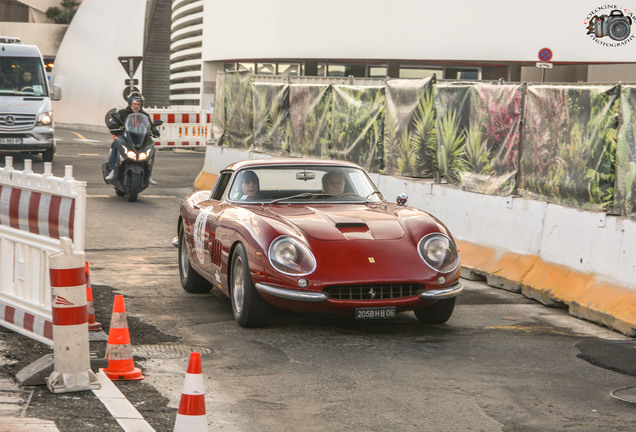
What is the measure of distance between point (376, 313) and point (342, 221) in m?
0.91

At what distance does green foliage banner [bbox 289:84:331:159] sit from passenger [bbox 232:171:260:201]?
735cm

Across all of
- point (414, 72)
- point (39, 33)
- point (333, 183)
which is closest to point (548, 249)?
point (333, 183)

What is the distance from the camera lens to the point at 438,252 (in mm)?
8773

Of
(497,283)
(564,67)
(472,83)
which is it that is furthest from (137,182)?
(564,67)

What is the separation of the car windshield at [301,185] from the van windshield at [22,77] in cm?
1769

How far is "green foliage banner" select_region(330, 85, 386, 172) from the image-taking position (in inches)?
595

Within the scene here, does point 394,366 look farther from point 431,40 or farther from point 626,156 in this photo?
point 431,40

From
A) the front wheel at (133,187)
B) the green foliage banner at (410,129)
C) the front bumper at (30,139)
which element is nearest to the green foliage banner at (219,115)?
the front wheel at (133,187)

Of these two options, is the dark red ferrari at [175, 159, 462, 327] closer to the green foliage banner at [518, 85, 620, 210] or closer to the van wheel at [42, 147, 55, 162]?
the green foliage banner at [518, 85, 620, 210]

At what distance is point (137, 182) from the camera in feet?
60.9

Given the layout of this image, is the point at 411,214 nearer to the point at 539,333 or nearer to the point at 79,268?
the point at 539,333

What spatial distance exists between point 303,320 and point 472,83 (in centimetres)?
503

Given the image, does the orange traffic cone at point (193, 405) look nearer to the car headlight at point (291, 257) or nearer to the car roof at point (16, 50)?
the car headlight at point (291, 257)

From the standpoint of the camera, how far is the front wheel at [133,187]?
60.7ft
